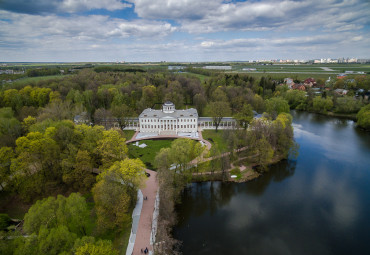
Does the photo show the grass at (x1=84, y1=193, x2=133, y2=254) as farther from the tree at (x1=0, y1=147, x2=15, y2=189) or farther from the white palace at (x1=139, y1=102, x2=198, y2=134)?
the white palace at (x1=139, y1=102, x2=198, y2=134)

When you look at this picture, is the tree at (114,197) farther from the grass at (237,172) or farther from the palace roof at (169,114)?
the palace roof at (169,114)

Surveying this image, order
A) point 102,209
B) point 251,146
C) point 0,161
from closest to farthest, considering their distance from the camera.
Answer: point 102,209 < point 0,161 < point 251,146

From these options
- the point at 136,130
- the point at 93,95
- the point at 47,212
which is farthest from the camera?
the point at 93,95

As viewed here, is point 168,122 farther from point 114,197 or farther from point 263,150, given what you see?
point 114,197

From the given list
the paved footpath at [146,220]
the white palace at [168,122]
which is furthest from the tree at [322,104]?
the paved footpath at [146,220]

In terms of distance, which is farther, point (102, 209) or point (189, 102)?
point (189, 102)

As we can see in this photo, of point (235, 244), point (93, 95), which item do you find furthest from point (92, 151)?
point (93, 95)

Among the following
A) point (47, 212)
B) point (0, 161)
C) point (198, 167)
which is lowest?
point (198, 167)

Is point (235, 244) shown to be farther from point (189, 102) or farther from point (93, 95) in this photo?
point (189, 102)
